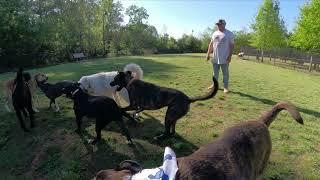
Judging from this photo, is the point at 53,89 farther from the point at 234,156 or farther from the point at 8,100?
the point at 234,156

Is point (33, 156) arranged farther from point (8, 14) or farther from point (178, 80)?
point (8, 14)

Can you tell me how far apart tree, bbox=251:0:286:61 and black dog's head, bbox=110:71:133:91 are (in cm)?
3868

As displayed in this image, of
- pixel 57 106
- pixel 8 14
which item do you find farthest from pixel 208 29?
pixel 57 106

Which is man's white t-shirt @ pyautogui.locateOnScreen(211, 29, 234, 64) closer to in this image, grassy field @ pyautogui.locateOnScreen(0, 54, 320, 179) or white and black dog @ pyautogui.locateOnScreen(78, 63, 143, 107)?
grassy field @ pyautogui.locateOnScreen(0, 54, 320, 179)

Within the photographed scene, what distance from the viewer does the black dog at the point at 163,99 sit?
7.52 m

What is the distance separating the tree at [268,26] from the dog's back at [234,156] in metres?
41.9

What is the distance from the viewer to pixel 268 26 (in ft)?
148

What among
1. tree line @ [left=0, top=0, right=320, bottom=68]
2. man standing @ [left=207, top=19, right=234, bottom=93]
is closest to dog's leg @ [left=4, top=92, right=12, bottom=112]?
man standing @ [left=207, top=19, right=234, bottom=93]

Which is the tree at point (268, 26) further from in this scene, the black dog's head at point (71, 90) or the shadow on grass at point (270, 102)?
the black dog's head at point (71, 90)

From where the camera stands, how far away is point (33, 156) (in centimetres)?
767

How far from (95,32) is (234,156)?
153 ft

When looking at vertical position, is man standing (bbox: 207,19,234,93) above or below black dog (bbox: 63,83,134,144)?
above

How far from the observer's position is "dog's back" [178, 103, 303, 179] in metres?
3.67

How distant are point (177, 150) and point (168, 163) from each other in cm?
404
